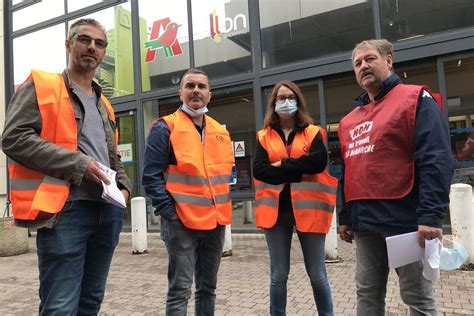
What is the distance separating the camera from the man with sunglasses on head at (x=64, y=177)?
1988mm

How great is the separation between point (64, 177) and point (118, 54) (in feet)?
30.6

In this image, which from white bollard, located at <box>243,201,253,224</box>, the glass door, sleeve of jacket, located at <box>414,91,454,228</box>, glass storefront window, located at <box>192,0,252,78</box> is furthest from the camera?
the glass door

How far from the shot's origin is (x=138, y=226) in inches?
287

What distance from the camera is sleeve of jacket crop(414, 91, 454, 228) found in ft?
6.81

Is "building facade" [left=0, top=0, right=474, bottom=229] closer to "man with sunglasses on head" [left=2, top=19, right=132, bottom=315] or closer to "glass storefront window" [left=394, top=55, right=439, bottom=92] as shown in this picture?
"glass storefront window" [left=394, top=55, right=439, bottom=92]

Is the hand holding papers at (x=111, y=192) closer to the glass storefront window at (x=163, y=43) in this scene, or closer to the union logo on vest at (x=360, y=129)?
the union logo on vest at (x=360, y=129)

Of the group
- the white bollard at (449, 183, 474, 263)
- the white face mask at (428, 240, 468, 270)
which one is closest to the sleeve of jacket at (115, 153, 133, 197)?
the white face mask at (428, 240, 468, 270)

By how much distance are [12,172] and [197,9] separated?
8.30m

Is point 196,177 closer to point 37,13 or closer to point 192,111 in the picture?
point 192,111

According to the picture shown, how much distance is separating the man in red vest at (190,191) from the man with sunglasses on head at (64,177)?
489mm

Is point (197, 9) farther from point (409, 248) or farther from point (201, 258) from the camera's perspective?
point (409, 248)

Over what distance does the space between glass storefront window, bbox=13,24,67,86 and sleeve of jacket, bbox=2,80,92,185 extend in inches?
395

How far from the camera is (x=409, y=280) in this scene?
2.26 meters

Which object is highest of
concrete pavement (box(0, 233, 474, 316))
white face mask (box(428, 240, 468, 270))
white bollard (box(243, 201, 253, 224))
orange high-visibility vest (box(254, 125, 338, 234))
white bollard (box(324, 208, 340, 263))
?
orange high-visibility vest (box(254, 125, 338, 234))
